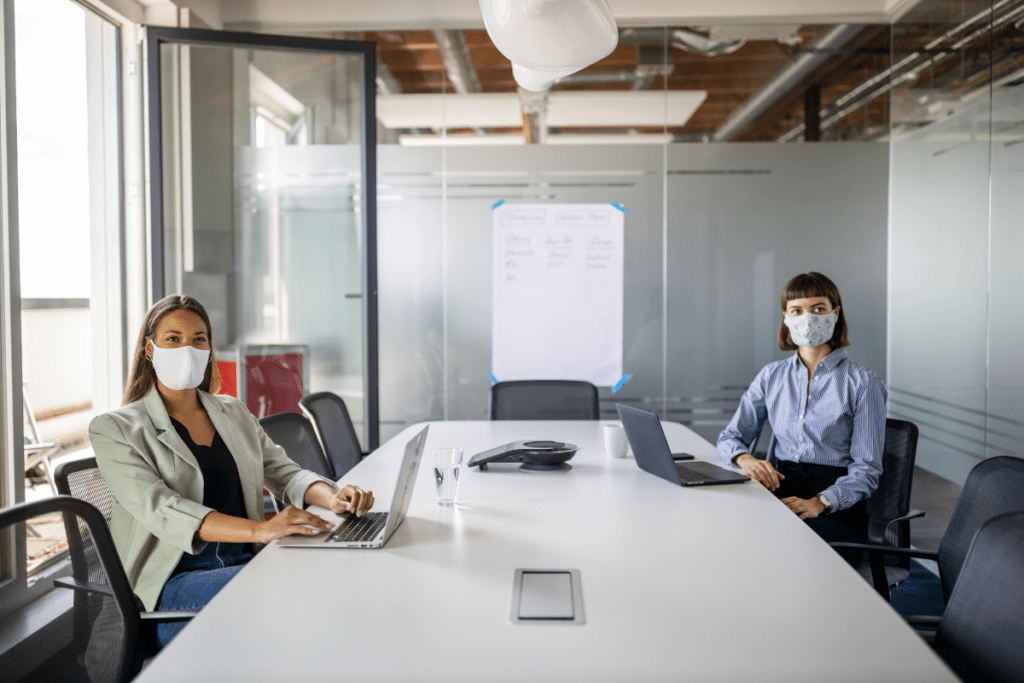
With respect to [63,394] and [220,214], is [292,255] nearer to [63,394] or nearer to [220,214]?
[220,214]

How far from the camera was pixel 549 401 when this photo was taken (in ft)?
12.1

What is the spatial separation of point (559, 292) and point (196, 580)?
3084 mm

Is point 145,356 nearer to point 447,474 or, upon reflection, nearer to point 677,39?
point 447,474

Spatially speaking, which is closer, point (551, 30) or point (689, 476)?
point (551, 30)

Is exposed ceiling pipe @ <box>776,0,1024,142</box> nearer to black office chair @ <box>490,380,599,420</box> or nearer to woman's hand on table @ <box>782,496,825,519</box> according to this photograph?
black office chair @ <box>490,380,599,420</box>

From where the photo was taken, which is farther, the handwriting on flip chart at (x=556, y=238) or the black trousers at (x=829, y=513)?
the handwriting on flip chart at (x=556, y=238)

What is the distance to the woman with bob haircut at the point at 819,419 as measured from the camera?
2.45 meters

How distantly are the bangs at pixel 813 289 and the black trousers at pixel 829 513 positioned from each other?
600 mm

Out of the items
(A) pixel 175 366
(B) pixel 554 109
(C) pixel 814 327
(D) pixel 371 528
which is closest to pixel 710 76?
(B) pixel 554 109

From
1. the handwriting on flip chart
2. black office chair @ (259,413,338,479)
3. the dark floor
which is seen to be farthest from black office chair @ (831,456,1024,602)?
the handwriting on flip chart

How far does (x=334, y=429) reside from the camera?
3.06 meters

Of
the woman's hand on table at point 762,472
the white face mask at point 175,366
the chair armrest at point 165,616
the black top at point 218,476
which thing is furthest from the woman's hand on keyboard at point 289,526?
the woman's hand on table at point 762,472

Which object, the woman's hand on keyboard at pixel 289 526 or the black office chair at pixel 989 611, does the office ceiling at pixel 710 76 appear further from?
the black office chair at pixel 989 611

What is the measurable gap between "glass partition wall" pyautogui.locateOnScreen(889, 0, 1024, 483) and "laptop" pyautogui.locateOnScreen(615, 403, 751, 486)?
2084 millimetres
